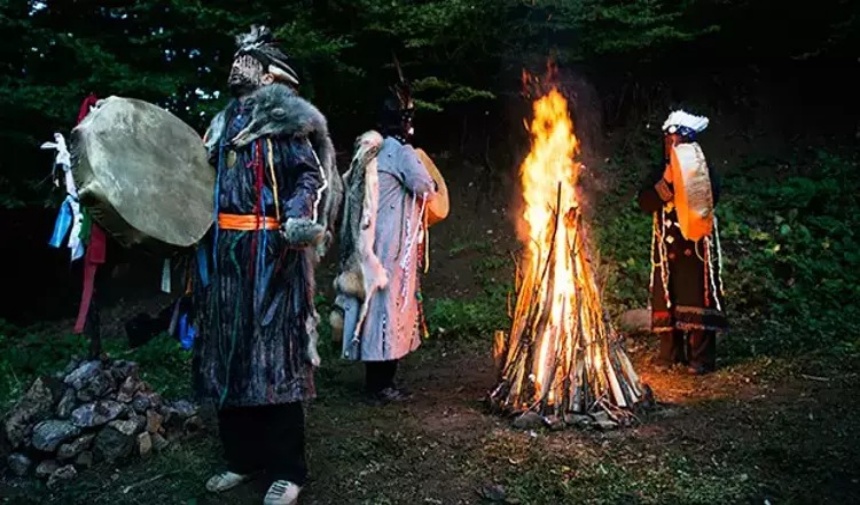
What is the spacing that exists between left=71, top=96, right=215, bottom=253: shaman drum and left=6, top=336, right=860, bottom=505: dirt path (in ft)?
4.60

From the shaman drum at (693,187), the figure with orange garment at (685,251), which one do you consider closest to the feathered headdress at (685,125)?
the figure with orange garment at (685,251)

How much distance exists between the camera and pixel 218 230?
12.1 ft

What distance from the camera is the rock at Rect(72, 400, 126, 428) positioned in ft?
14.1

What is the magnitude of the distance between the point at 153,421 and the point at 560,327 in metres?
2.61

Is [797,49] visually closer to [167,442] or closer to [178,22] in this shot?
[178,22]

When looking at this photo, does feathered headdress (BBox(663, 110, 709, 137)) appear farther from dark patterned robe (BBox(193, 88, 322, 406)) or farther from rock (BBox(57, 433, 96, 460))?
rock (BBox(57, 433, 96, 460))

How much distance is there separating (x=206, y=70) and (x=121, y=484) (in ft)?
19.3

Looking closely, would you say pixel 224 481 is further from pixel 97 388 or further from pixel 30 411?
pixel 30 411

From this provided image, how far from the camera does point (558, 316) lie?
5.02m

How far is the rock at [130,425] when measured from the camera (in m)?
4.36

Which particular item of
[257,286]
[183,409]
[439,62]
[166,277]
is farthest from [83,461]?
[439,62]

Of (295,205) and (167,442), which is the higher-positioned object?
(295,205)

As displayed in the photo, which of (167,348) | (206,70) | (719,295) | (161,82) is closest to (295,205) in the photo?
(719,295)

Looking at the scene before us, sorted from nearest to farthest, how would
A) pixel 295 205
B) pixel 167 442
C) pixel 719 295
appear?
pixel 295 205, pixel 167 442, pixel 719 295
